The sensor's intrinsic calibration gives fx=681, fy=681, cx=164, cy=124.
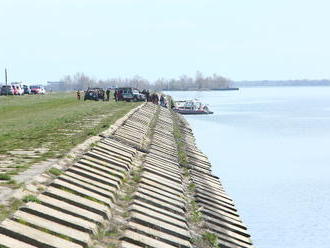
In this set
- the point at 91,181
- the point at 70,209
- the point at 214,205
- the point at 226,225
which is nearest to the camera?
the point at 70,209

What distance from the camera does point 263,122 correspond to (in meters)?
91.3

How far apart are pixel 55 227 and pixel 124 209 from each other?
12.7 feet

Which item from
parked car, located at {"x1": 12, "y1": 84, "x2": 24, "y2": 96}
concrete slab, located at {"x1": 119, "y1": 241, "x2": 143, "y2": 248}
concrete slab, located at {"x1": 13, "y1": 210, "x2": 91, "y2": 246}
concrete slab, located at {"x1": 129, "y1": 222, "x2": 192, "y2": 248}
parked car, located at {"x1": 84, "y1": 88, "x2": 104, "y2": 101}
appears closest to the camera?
concrete slab, located at {"x1": 13, "y1": 210, "x2": 91, "y2": 246}

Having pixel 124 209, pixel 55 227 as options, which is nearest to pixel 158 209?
pixel 124 209

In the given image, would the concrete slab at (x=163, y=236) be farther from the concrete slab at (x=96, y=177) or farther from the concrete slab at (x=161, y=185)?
the concrete slab at (x=161, y=185)

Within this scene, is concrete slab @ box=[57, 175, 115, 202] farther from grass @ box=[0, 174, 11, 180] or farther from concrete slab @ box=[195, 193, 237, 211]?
concrete slab @ box=[195, 193, 237, 211]

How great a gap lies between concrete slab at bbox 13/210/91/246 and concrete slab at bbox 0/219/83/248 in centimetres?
30

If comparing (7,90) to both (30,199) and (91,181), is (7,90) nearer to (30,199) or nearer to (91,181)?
(91,181)

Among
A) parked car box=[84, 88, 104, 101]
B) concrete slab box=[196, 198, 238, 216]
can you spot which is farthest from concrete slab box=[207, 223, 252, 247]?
parked car box=[84, 88, 104, 101]

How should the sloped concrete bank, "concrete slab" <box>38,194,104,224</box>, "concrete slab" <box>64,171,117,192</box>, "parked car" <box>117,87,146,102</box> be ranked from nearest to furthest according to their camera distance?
1. the sloped concrete bank
2. "concrete slab" <box>38,194,104,224</box>
3. "concrete slab" <box>64,171,117,192</box>
4. "parked car" <box>117,87,146,102</box>

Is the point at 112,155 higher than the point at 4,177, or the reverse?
the point at 4,177

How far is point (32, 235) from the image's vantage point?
10.0 metres

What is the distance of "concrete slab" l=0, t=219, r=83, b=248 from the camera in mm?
9820

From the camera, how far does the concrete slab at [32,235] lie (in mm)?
9820
